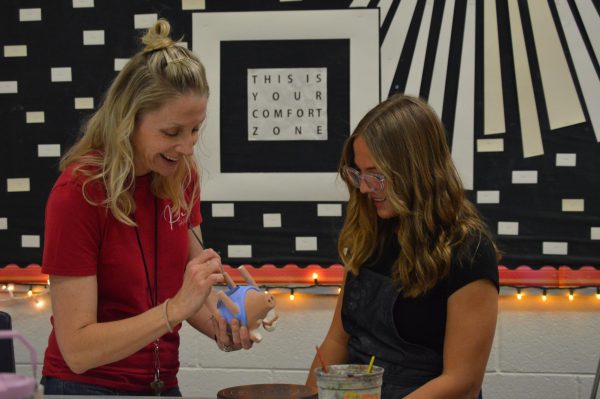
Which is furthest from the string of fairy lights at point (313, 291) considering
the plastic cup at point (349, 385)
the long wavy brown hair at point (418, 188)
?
the plastic cup at point (349, 385)

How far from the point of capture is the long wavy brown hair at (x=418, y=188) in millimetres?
1733

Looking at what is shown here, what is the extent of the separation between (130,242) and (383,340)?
57cm

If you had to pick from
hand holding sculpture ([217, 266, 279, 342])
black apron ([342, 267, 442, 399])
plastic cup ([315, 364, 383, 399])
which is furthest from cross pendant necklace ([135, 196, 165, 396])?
plastic cup ([315, 364, 383, 399])

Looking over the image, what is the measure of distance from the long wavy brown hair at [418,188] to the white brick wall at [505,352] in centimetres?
104

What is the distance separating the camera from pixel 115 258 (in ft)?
5.58

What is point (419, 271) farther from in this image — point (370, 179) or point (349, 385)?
point (349, 385)

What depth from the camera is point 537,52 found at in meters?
2.65

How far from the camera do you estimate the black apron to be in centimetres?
170

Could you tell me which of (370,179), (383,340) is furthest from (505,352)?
(370,179)

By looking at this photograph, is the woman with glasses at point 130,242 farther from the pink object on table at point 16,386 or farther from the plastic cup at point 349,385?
the pink object on table at point 16,386

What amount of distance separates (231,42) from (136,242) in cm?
124

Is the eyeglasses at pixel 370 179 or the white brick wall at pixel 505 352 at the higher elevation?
the eyeglasses at pixel 370 179

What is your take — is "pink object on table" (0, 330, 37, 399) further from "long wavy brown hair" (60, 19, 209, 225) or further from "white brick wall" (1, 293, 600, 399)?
"white brick wall" (1, 293, 600, 399)

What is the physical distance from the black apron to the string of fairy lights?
2.35ft
